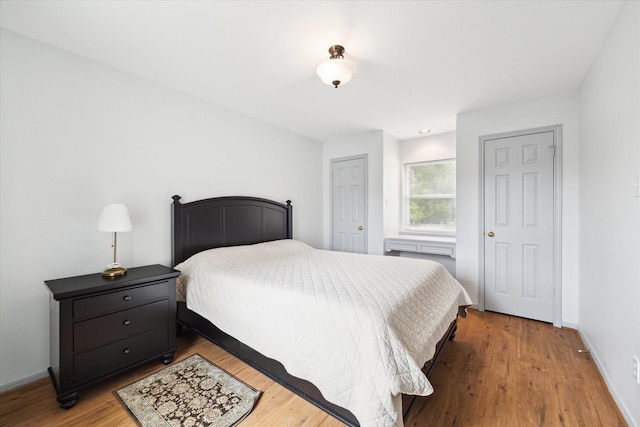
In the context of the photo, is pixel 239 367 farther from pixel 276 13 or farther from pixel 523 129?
pixel 523 129

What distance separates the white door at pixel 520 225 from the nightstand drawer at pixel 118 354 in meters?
3.39

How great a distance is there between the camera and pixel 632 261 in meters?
1.46

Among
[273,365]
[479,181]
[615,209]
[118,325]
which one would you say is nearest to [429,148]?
[479,181]

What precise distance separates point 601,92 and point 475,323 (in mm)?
2284

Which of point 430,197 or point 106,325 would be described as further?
point 430,197

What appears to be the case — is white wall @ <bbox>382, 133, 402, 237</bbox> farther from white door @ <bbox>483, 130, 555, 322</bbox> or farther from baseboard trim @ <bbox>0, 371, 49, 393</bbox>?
baseboard trim @ <bbox>0, 371, 49, 393</bbox>

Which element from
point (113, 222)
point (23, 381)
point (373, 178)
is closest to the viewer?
point (23, 381)

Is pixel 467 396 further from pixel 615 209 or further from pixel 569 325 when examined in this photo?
pixel 569 325

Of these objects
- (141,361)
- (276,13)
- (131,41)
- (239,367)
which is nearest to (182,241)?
(141,361)

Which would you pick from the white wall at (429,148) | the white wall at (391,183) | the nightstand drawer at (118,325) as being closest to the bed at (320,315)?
the nightstand drawer at (118,325)

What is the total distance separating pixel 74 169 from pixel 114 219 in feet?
1.76

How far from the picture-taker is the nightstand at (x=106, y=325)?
1644 millimetres

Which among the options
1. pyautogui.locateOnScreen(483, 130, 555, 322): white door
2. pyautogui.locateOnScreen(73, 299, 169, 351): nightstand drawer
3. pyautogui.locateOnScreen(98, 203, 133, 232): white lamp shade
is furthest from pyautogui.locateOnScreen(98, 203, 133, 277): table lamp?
pyautogui.locateOnScreen(483, 130, 555, 322): white door

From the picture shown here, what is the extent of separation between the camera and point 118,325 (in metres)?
1.86
